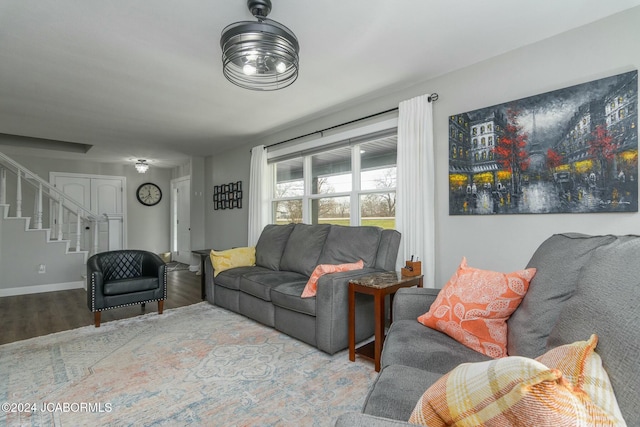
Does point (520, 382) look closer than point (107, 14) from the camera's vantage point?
Yes

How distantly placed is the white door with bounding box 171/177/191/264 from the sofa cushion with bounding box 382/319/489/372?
6368mm

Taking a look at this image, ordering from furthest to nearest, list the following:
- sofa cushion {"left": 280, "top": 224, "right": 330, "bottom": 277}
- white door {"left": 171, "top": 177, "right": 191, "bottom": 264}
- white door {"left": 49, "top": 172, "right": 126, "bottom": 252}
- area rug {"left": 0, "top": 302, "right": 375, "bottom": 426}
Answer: white door {"left": 171, "top": 177, "right": 191, "bottom": 264}
white door {"left": 49, "top": 172, "right": 126, "bottom": 252}
sofa cushion {"left": 280, "top": 224, "right": 330, "bottom": 277}
area rug {"left": 0, "top": 302, "right": 375, "bottom": 426}

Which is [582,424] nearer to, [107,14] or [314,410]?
[314,410]

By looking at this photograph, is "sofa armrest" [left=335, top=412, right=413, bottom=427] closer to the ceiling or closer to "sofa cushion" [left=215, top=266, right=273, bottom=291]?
the ceiling

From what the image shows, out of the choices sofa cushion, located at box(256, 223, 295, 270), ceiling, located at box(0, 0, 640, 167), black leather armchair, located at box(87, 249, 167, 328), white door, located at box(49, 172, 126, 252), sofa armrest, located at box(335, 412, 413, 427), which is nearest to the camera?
sofa armrest, located at box(335, 412, 413, 427)

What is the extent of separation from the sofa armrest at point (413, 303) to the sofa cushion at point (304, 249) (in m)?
1.43

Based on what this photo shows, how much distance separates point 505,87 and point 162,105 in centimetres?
346

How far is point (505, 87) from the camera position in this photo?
2527 mm

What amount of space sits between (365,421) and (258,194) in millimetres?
4346

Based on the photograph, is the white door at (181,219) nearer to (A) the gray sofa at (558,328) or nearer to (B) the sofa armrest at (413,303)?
(B) the sofa armrest at (413,303)

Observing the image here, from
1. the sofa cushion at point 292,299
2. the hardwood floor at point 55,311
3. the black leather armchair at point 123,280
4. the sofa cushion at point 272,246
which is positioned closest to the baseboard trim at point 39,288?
the hardwood floor at point 55,311

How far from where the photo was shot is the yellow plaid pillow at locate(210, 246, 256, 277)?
145 inches

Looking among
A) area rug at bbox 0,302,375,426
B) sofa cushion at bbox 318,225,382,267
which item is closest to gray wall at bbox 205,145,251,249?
sofa cushion at bbox 318,225,382,267

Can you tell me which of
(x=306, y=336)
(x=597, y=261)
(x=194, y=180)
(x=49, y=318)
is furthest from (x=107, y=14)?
(x=194, y=180)
